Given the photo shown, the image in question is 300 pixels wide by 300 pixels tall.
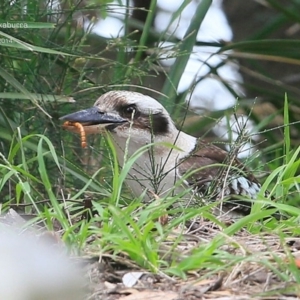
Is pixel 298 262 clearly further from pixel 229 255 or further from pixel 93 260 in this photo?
pixel 93 260

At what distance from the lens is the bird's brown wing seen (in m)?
3.52

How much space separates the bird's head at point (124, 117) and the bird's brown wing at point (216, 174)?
248 millimetres

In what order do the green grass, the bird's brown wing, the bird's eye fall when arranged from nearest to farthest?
the green grass → the bird's brown wing → the bird's eye

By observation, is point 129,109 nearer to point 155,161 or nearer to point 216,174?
point 155,161

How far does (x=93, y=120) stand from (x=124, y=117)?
6.2 inches

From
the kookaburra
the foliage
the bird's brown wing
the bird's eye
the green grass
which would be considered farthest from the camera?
the bird's eye

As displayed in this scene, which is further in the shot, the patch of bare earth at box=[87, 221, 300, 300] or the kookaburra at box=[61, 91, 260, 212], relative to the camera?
the kookaburra at box=[61, 91, 260, 212]

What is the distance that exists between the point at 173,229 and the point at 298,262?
17.3 inches

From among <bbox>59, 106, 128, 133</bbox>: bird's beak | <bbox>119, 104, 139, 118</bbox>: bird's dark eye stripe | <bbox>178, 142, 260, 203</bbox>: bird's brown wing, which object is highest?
<bbox>119, 104, 139, 118</bbox>: bird's dark eye stripe

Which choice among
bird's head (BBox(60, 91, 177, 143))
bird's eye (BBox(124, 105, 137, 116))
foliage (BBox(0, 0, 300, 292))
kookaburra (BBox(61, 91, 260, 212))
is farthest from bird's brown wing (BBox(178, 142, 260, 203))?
bird's eye (BBox(124, 105, 137, 116))

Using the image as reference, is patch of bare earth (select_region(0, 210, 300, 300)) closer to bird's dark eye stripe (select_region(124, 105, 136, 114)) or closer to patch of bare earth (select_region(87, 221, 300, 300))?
patch of bare earth (select_region(87, 221, 300, 300))

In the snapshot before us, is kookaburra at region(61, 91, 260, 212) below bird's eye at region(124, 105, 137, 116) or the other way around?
below

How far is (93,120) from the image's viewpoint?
4.27 metres

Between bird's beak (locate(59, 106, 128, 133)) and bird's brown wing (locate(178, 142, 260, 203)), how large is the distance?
41 cm
